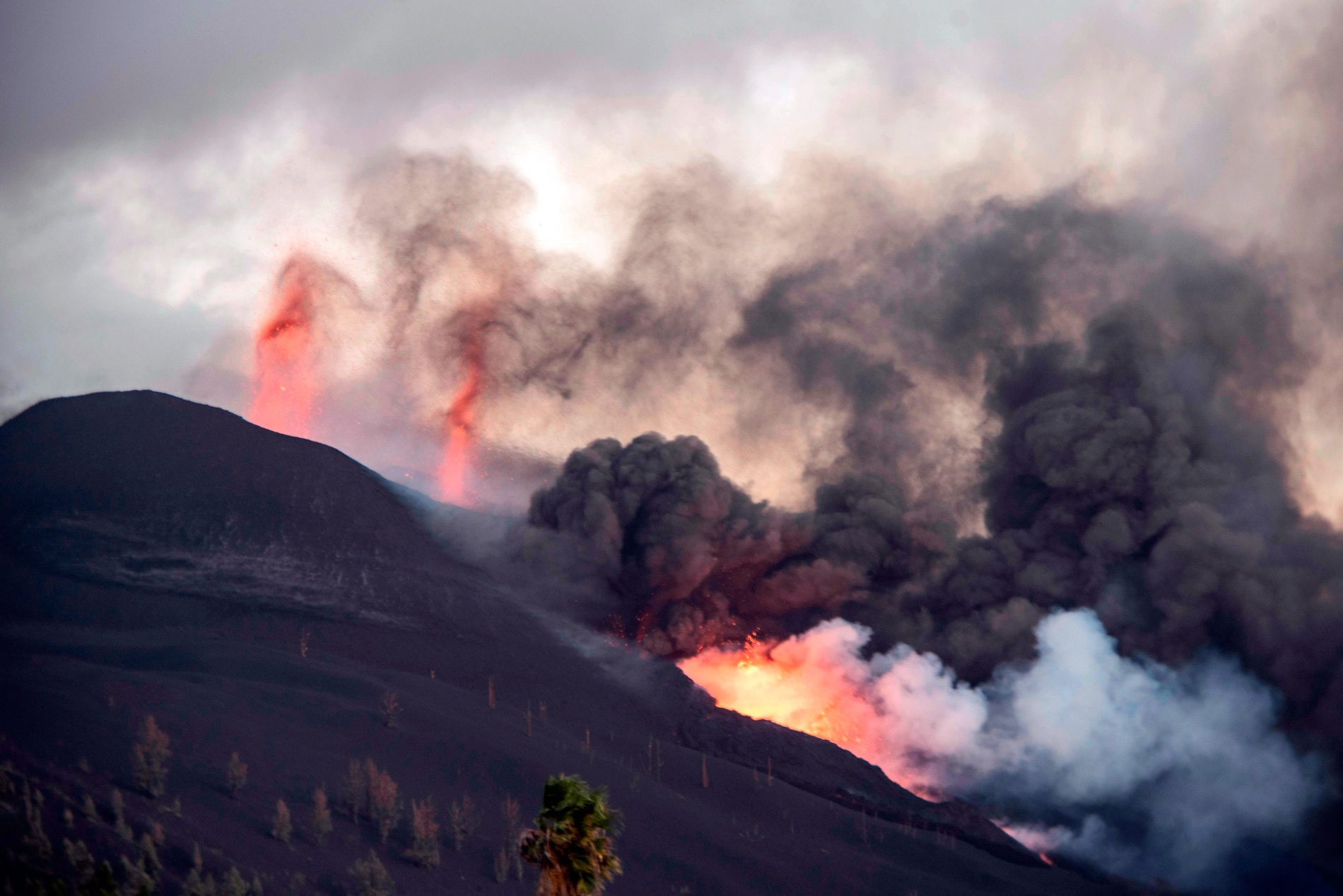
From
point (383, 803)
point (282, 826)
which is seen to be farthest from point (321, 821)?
point (383, 803)

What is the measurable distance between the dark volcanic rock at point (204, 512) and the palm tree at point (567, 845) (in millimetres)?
50503

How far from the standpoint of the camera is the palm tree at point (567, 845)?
2361 centimetres

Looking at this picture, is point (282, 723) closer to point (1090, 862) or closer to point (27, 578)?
point (27, 578)

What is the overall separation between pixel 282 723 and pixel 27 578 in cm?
2560

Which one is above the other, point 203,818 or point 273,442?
point 273,442

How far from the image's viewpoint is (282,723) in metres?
51.3

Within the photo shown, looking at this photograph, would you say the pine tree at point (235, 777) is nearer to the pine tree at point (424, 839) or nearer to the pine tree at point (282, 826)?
the pine tree at point (282, 826)

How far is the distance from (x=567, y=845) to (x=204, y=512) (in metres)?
59.8

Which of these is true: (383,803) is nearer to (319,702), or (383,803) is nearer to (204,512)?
(319,702)

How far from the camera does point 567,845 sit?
77.7ft

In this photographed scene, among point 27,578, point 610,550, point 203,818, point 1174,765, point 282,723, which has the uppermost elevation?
point 610,550

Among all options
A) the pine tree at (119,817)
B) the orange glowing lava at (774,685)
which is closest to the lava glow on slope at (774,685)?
the orange glowing lava at (774,685)

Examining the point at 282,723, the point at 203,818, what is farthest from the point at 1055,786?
the point at 203,818

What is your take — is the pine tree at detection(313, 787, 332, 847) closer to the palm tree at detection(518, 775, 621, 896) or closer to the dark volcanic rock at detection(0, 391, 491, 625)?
the palm tree at detection(518, 775, 621, 896)
